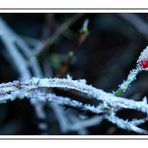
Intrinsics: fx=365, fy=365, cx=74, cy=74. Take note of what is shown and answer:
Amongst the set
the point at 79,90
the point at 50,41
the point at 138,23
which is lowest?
the point at 79,90

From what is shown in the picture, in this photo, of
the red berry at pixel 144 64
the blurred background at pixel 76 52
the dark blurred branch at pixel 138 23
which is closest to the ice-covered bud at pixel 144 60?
the red berry at pixel 144 64

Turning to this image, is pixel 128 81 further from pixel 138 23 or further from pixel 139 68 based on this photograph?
pixel 138 23

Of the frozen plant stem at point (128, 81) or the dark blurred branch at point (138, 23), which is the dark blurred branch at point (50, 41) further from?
the frozen plant stem at point (128, 81)

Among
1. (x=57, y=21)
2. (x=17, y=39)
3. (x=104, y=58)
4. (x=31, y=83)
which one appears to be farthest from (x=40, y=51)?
(x=31, y=83)

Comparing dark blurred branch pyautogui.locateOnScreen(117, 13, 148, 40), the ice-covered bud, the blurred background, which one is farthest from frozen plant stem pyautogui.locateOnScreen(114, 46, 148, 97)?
dark blurred branch pyautogui.locateOnScreen(117, 13, 148, 40)

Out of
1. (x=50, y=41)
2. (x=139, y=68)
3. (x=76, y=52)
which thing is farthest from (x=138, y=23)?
(x=139, y=68)

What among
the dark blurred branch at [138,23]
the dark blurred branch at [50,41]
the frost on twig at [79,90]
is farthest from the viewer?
the dark blurred branch at [138,23]

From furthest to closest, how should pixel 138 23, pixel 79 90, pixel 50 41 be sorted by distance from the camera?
pixel 138 23 → pixel 50 41 → pixel 79 90

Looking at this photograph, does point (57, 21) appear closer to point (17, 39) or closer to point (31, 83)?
point (17, 39)
